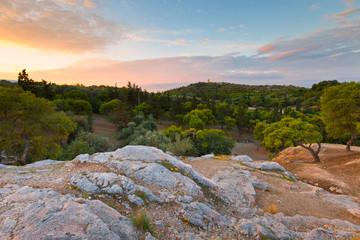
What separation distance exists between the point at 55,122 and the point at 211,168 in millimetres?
15533

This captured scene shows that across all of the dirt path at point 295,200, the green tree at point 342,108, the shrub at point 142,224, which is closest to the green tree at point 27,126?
the dirt path at point 295,200

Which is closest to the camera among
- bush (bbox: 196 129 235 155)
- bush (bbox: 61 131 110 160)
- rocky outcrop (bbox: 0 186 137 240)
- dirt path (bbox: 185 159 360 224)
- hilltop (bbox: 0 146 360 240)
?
rocky outcrop (bbox: 0 186 137 240)

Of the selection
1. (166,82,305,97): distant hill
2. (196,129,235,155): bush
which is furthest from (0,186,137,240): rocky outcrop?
(166,82,305,97): distant hill

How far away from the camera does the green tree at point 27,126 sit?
1484 centimetres

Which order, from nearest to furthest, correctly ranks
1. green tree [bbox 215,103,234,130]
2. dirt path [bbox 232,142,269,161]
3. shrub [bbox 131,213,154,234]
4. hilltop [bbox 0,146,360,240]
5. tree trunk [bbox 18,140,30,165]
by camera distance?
hilltop [bbox 0,146,360,240] < shrub [bbox 131,213,154,234] < tree trunk [bbox 18,140,30,165] < dirt path [bbox 232,142,269,161] < green tree [bbox 215,103,234,130]

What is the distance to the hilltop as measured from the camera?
4.64 metres

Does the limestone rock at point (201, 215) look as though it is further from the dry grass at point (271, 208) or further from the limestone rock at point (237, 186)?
the dry grass at point (271, 208)

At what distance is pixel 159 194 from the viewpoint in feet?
24.0

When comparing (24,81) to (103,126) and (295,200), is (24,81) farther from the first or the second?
(295,200)

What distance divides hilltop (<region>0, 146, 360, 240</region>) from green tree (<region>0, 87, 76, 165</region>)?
26.4ft

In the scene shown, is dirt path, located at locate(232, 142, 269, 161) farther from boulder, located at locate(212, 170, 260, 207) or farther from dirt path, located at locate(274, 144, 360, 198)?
boulder, located at locate(212, 170, 260, 207)

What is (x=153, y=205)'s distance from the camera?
6.71 m

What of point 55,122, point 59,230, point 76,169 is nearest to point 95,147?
point 55,122

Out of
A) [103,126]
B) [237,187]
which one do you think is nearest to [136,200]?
[237,187]
